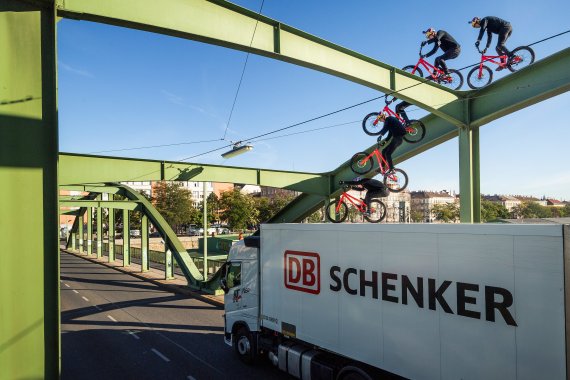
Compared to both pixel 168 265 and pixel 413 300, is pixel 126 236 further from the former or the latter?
pixel 413 300

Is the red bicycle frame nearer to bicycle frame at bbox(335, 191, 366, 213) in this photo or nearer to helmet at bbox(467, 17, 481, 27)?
helmet at bbox(467, 17, 481, 27)

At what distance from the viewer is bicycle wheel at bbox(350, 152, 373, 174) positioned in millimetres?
12008

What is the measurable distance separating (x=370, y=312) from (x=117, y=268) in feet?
94.8

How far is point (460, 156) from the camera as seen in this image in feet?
33.4

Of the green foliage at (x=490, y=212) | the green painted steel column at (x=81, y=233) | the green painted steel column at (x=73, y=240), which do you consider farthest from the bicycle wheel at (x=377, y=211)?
the green foliage at (x=490, y=212)

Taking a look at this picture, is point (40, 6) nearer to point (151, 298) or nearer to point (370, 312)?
point (370, 312)

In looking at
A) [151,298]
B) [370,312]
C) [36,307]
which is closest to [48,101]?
[36,307]

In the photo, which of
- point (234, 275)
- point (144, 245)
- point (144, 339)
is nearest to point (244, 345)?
point (234, 275)

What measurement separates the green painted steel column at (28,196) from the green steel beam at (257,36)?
1.30 metres

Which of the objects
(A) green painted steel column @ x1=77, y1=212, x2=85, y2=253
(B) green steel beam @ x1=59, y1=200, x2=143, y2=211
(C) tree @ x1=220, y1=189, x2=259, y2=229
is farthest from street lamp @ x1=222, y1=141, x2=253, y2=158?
(C) tree @ x1=220, y1=189, x2=259, y2=229

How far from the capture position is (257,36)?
7.05 meters

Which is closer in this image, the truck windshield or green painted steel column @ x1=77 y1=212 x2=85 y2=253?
the truck windshield

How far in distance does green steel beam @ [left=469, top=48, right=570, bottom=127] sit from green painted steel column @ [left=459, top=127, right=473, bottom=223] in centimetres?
71

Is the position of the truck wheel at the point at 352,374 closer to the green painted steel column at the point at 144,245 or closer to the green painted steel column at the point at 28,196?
the green painted steel column at the point at 28,196
